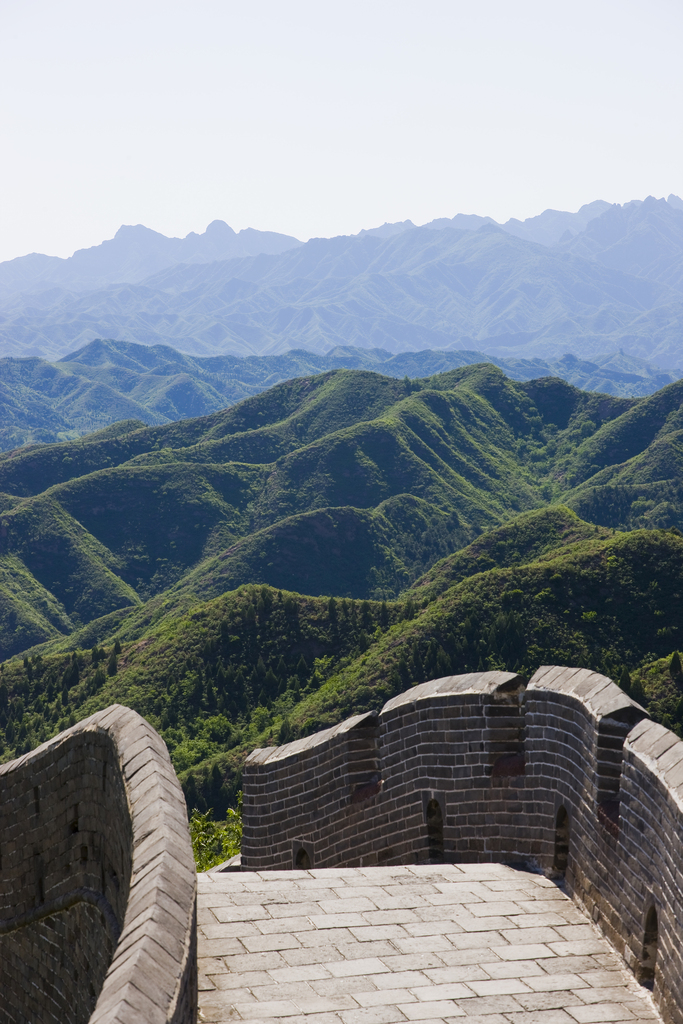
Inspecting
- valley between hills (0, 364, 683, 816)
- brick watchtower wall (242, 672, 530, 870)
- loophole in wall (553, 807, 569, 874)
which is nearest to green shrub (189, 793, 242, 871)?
valley between hills (0, 364, 683, 816)

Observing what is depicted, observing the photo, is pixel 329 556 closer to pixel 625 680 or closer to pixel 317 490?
pixel 317 490

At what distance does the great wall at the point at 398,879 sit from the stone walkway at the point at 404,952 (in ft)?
0.06

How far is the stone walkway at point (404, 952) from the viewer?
565 centimetres

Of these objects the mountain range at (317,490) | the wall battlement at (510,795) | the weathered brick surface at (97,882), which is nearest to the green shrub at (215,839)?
the wall battlement at (510,795)

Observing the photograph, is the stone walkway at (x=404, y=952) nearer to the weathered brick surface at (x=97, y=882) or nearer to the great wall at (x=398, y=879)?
the great wall at (x=398, y=879)

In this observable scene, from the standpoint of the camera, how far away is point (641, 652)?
1992 inches

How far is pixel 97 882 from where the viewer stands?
6863 mm

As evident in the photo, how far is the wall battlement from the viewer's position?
6070mm

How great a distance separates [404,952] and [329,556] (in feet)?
343

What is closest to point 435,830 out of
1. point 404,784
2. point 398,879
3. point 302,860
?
point 404,784

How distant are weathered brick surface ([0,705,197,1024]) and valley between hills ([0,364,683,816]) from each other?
38.2 meters

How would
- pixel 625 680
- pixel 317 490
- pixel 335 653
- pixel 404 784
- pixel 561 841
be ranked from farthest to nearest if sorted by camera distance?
pixel 317 490 → pixel 335 653 → pixel 625 680 → pixel 404 784 → pixel 561 841

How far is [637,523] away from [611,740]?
10919 centimetres

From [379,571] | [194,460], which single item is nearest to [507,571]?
[379,571]
